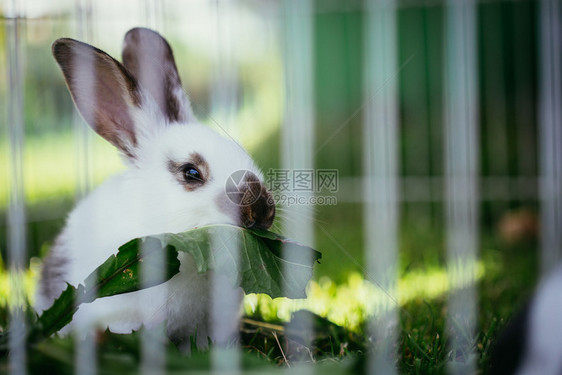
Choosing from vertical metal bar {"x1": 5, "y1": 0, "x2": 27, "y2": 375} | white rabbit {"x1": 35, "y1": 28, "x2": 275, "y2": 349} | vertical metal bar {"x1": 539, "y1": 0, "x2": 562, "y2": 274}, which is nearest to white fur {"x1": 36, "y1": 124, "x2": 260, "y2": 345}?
white rabbit {"x1": 35, "y1": 28, "x2": 275, "y2": 349}

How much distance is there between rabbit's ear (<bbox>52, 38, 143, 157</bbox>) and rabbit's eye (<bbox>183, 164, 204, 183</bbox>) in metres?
0.13

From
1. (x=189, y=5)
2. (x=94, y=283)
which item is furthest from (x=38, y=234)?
(x=94, y=283)

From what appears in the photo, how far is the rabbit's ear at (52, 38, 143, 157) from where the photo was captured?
907 mm

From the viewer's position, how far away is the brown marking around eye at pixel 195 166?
97 centimetres

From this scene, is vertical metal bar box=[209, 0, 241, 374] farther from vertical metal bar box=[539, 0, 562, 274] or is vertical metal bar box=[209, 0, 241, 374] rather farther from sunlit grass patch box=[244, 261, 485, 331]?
vertical metal bar box=[539, 0, 562, 274]

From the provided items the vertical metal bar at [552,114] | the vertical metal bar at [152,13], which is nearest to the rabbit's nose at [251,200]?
the vertical metal bar at [152,13]

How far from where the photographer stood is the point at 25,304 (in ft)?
3.21

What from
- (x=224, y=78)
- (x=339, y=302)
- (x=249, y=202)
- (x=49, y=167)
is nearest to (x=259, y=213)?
(x=249, y=202)

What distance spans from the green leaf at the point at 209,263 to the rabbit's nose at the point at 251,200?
4cm

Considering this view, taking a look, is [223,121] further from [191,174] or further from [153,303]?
[153,303]

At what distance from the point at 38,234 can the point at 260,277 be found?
51.8 inches

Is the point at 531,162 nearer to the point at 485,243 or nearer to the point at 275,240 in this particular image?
the point at 485,243

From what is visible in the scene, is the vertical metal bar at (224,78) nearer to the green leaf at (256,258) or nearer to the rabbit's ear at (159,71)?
the rabbit's ear at (159,71)

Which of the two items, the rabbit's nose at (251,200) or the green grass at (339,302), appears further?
the rabbit's nose at (251,200)
